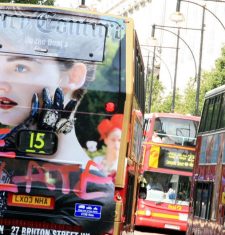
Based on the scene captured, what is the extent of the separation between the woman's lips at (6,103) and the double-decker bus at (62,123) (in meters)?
0.01

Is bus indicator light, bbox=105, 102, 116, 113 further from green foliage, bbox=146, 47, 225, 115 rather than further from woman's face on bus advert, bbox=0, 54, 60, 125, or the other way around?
green foliage, bbox=146, 47, 225, 115

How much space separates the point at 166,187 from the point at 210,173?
14.9 meters

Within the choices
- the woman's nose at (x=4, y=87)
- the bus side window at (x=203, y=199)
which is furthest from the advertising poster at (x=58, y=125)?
the bus side window at (x=203, y=199)

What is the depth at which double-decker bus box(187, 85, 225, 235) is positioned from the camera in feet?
69.1

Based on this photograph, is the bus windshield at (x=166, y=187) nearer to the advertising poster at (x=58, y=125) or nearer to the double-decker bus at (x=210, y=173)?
the double-decker bus at (x=210, y=173)

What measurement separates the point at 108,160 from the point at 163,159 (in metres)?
22.9

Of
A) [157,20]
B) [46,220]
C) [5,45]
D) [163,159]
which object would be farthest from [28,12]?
[157,20]

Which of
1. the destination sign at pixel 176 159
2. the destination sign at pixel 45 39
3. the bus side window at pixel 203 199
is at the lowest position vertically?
the bus side window at pixel 203 199

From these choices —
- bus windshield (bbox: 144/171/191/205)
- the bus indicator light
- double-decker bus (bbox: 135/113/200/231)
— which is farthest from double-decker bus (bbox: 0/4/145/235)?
bus windshield (bbox: 144/171/191/205)

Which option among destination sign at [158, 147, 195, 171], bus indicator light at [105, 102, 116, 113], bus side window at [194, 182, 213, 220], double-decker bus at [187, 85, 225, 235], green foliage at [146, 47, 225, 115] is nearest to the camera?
bus indicator light at [105, 102, 116, 113]

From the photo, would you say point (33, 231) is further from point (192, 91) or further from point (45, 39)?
point (192, 91)

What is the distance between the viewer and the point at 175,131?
125ft

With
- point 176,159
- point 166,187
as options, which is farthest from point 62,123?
point 166,187

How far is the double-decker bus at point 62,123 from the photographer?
14539 mm
